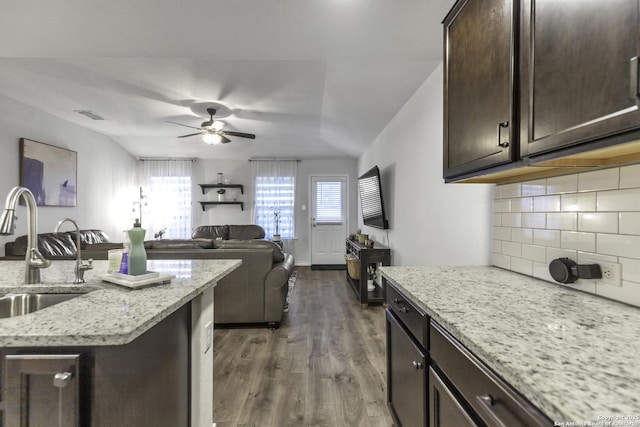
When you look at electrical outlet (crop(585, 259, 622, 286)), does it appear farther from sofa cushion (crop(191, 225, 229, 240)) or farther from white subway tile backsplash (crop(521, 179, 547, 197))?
sofa cushion (crop(191, 225, 229, 240))

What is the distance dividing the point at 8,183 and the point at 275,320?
3.80 m

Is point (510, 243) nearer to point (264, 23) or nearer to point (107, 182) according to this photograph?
point (264, 23)

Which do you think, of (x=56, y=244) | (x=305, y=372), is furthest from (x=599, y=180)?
(x=56, y=244)

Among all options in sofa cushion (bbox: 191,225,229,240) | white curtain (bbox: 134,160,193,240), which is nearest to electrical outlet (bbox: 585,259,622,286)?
sofa cushion (bbox: 191,225,229,240)

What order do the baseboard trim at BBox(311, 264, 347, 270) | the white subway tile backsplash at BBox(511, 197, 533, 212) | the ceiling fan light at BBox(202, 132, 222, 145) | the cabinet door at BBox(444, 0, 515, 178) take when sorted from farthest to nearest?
the baseboard trim at BBox(311, 264, 347, 270)
the ceiling fan light at BBox(202, 132, 222, 145)
the white subway tile backsplash at BBox(511, 197, 533, 212)
the cabinet door at BBox(444, 0, 515, 178)

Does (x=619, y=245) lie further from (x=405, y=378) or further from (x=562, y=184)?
(x=405, y=378)

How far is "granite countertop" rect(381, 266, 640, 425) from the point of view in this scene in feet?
1.66

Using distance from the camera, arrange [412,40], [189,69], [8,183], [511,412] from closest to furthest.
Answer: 1. [511,412]
2. [412,40]
3. [189,69]
4. [8,183]

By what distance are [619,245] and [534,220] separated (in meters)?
0.39

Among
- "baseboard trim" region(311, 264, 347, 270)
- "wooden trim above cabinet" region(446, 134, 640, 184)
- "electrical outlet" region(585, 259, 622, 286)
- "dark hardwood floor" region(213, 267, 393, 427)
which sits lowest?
"dark hardwood floor" region(213, 267, 393, 427)

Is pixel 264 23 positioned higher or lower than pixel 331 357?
higher

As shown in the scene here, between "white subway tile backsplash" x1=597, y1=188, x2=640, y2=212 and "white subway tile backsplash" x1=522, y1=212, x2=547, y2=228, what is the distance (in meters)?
0.27

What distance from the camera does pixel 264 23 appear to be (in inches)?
78.2

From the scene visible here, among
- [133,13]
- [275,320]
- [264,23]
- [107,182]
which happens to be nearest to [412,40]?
[264,23]
